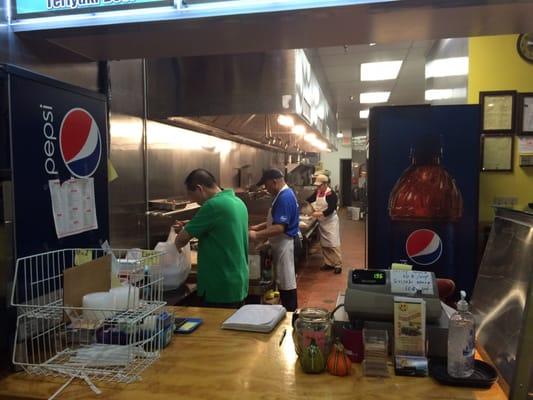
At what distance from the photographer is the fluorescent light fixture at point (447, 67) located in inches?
127

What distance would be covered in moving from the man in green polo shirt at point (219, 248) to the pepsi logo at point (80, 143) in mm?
983

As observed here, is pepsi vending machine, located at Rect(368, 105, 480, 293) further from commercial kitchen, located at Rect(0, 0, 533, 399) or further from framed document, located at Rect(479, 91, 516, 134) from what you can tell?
framed document, located at Rect(479, 91, 516, 134)

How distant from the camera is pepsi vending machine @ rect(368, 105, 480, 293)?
8.86 feet

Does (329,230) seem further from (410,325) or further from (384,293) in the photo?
(410,325)

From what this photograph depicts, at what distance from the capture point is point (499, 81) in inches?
119

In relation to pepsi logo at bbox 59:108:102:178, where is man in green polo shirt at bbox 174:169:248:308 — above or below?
below

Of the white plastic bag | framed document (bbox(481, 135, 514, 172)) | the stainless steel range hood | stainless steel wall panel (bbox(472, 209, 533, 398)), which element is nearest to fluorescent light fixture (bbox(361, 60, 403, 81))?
the stainless steel range hood

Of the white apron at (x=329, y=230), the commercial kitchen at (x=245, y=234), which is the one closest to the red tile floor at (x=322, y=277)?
the white apron at (x=329, y=230)

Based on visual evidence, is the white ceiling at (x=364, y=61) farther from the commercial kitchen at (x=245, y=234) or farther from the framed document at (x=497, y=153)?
the commercial kitchen at (x=245, y=234)

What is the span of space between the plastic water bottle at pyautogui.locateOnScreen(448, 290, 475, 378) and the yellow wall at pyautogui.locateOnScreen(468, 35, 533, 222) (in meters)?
1.91

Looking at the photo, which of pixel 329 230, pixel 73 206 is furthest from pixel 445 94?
pixel 329 230

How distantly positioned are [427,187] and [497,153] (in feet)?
2.33

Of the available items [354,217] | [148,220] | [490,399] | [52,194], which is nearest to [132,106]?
[148,220]

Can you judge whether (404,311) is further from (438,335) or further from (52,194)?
A: (52,194)
